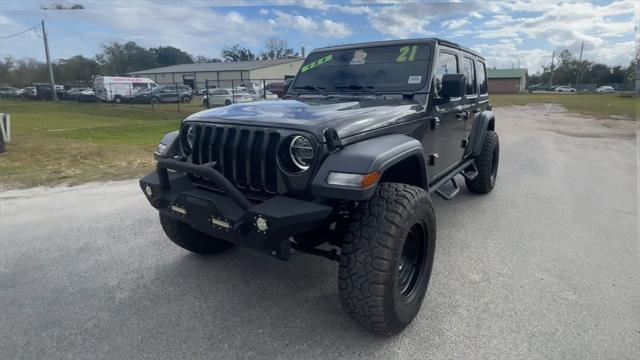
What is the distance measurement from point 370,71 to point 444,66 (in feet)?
2.39

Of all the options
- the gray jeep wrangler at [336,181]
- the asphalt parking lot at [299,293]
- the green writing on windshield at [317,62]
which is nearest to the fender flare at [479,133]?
the asphalt parking lot at [299,293]

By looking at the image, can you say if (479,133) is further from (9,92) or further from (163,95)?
(9,92)

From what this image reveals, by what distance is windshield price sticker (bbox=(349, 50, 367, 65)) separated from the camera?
12.7ft

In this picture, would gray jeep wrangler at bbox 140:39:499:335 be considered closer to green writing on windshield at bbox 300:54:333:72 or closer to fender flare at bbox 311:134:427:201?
fender flare at bbox 311:134:427:201

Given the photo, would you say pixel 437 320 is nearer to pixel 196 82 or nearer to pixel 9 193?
pixel 9 193

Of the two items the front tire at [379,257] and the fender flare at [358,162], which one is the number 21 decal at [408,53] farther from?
the front tire at [379,257]

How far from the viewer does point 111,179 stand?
6.61 m

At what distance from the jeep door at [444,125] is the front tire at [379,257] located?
120 cm

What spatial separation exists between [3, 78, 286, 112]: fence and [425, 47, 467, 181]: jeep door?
744 inches

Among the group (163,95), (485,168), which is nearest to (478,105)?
(485,168)

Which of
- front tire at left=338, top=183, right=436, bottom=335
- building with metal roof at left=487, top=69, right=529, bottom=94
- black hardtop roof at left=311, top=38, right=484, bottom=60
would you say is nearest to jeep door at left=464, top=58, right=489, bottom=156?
black hardtop roof at left=311, top=38, right=484, bottom=60

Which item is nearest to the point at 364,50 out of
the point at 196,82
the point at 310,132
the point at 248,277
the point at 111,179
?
the point at 310,132

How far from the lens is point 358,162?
7.39 feet

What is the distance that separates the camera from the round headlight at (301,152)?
2428 millimetres
